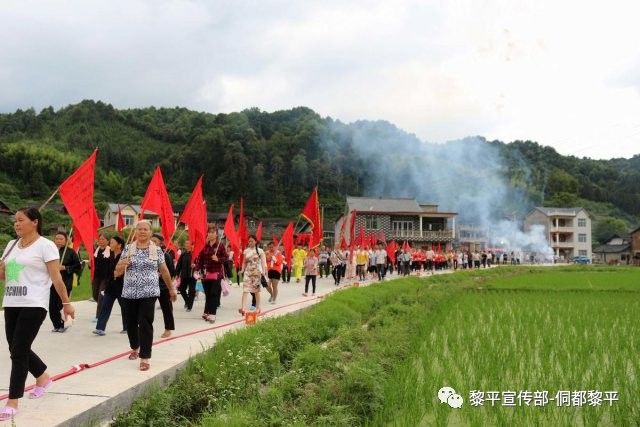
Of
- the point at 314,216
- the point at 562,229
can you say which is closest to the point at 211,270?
the point at 314,216

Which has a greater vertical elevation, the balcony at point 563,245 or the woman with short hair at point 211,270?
the woman with short hair at point 211,270

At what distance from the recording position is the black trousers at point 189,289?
1272cm

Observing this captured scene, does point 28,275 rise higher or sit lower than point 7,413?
higher

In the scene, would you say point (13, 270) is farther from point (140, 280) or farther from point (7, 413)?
point (140, 280)

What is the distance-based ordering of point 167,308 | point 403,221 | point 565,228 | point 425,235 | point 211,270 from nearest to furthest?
point 167,308 → point 211,270 → point 425,235 → point 403,221 → point 565,228

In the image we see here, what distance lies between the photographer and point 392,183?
302 ft

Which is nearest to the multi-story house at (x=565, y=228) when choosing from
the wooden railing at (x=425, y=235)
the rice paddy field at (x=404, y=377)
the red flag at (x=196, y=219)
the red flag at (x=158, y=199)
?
the wooden railing at (x=425, y=235)

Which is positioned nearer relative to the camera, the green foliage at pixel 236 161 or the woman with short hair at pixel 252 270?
the woman with short hair at pixel 252 270

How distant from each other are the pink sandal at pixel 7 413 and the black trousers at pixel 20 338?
98mm

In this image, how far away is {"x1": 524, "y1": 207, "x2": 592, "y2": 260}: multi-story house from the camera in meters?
78.9

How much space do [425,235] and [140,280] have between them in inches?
2133

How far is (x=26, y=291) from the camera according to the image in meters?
4.79

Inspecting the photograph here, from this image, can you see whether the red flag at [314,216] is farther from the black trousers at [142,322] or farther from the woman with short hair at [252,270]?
the black trousers at [142,322]

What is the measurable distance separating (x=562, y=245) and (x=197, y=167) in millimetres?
48289
